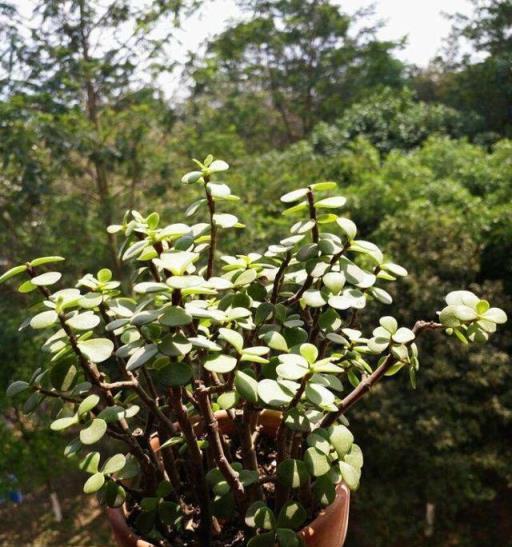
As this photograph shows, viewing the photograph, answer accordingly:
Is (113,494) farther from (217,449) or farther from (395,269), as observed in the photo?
(395,269)

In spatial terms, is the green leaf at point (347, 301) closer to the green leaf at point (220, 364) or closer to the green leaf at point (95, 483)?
the green leaf at point (220, 364)

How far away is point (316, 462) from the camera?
0.63 meters

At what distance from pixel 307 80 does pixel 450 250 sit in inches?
359

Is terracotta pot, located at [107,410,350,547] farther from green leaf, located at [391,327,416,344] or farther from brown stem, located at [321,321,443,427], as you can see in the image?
green leaf, located at [391,327,416,344]

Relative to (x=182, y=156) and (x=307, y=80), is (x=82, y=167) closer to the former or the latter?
(x=182, y=156)

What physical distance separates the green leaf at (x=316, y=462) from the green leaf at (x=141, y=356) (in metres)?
0.22

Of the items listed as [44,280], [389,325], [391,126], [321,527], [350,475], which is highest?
[44,280]

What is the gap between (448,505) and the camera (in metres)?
3.43

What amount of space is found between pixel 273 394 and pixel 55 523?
5.24m

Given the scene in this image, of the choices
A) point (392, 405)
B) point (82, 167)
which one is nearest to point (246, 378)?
point (392, 405)

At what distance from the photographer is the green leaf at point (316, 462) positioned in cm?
62

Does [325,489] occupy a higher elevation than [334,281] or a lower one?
lower

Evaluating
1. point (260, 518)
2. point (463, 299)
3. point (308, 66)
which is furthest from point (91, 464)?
point (308, 66)

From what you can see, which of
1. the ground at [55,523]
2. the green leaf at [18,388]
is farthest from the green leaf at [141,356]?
the ground at [55,523]
